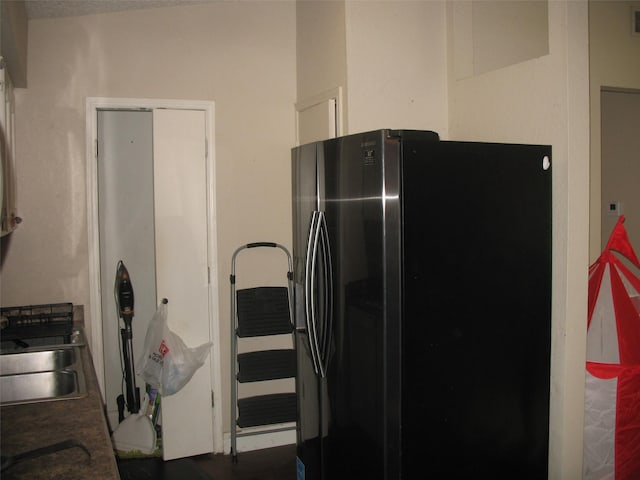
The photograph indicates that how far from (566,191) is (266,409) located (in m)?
2.31

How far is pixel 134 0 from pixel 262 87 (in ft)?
2.93

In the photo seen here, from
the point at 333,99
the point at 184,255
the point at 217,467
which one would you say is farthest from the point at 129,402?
the point at 333,99

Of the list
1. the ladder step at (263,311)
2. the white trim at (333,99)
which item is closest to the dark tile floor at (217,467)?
the ladder step at (263,311)

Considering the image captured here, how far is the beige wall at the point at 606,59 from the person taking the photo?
3.34 m

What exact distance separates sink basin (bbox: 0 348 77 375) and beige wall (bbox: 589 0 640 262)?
294 cm

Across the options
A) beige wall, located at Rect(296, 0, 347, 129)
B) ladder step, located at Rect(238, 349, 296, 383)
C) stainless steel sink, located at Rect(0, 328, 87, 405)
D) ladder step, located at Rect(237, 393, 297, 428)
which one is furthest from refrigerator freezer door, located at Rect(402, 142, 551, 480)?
ladder step, located at Rect(237, 393, 297, 428)

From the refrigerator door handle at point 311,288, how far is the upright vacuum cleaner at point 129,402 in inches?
66.0

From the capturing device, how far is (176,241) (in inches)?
138

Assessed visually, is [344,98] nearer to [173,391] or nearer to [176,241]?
[176,241]

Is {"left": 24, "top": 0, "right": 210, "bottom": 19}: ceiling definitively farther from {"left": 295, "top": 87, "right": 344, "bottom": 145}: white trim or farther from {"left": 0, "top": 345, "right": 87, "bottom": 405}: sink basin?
{"left": 0, "top": 345, "right": 87, "bottom": 405}: sink basin

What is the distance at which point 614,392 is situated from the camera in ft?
7.23

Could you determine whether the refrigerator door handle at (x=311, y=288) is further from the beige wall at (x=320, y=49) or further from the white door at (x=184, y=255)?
the white door at (x=184, y=255)

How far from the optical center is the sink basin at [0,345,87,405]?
7.22 feet

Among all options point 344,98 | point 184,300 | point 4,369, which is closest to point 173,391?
point 184,300
